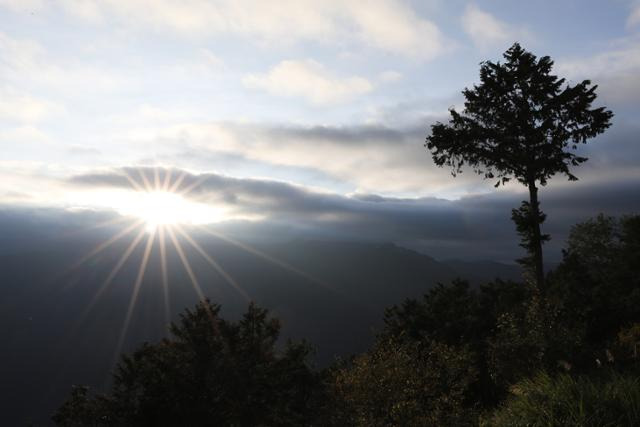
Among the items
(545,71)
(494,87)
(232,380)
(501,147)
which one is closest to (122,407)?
(232,380)

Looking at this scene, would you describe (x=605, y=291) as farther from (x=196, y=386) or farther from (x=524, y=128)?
(x=196, y=386)

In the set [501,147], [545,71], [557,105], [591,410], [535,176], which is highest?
[545,71]

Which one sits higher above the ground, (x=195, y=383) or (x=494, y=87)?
(x=494, y=87)

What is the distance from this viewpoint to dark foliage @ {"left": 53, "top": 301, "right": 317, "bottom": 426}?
33812 millimetres

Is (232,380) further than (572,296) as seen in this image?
No

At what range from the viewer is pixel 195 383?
3472cm

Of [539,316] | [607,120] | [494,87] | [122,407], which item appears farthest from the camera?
[122,407]

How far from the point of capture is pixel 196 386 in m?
34.7

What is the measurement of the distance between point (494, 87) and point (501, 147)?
12.6 feet

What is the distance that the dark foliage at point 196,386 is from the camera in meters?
33.8

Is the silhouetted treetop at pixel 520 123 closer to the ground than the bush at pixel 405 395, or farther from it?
farther from it

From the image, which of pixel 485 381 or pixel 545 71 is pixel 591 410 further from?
pixel 485 381

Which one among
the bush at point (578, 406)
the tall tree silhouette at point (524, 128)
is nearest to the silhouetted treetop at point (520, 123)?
the tall tree silhouette at point (524, 128)

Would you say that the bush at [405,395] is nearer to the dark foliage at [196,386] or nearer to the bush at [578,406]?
the dark foliage at [196,386]
